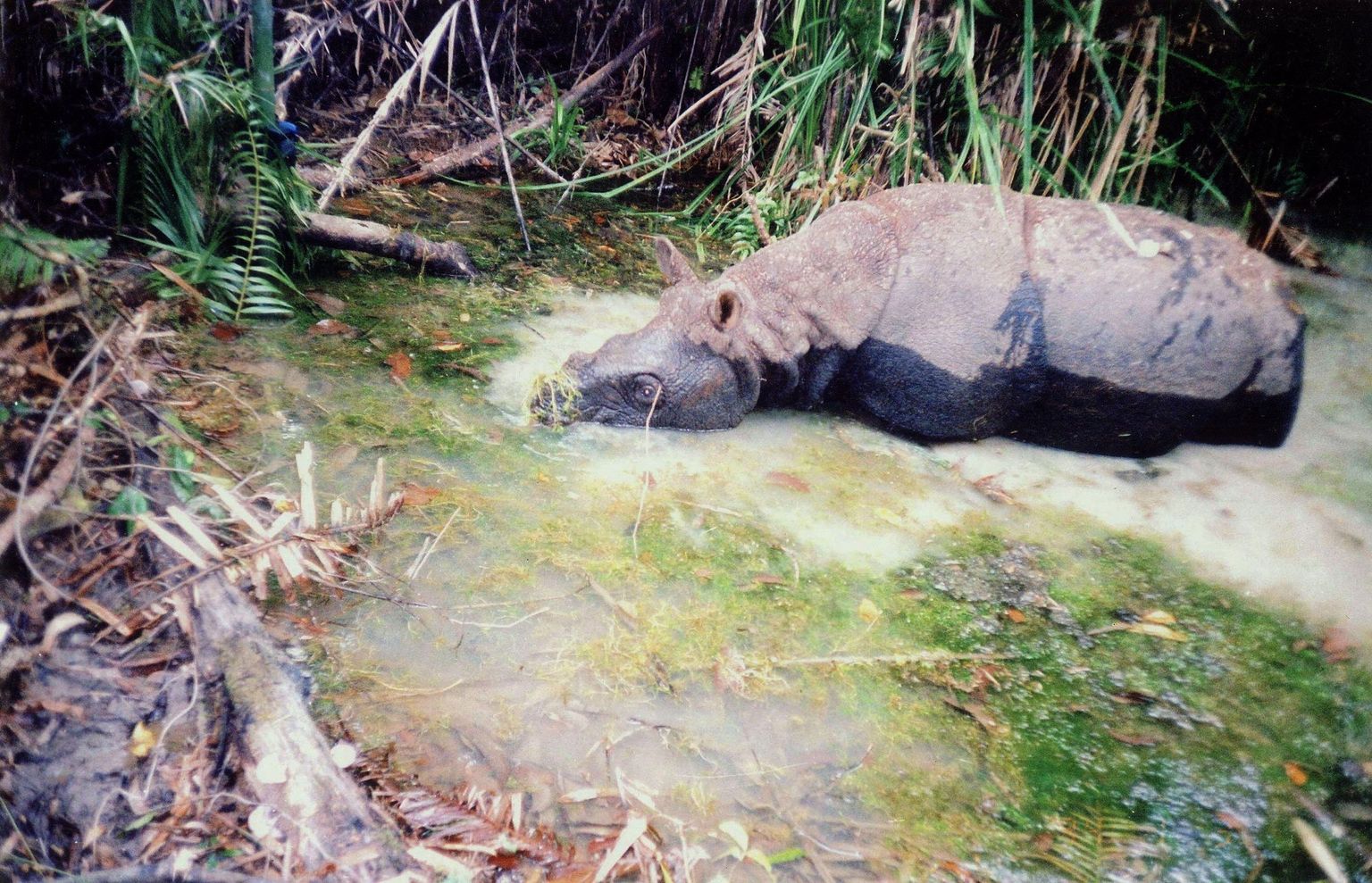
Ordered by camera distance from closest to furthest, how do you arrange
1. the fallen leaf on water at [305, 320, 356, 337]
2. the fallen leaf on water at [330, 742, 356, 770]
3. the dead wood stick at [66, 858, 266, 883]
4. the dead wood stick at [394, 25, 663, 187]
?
1. the dead wood stick at [66, 858, 266, 883]
2. the fallen leaf on water at [330, 742, 356, 770]
3. the fallen leaf on water at [305, 320, 356, 337]
4. the dead wood stick at [394, 25, 663, 187]

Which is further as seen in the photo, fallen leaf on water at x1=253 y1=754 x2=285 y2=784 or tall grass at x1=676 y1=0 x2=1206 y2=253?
tall grass at x1=676 y1=0 x2=1206 y2=253

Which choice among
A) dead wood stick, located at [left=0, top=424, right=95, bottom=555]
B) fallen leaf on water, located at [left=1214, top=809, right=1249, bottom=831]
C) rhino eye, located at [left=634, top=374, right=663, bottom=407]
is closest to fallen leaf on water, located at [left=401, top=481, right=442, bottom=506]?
dead wood stick, located at [left=0, top=424, right=95, bottom=555]

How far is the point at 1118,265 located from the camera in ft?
12.3

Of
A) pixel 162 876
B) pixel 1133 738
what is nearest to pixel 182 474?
pixel 162 876

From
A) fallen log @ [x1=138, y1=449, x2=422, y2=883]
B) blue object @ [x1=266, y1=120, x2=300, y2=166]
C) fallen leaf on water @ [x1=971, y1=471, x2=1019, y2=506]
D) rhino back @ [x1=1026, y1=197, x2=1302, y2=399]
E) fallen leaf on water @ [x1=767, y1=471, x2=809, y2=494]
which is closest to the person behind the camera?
fallen log @ [x1=138, y1=449, x2=422, y2=883]

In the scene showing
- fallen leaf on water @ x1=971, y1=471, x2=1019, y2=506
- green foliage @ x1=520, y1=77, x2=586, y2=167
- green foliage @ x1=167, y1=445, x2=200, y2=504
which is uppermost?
Result: green foliage @ x1=520, y1=77, x2=586, y2=167

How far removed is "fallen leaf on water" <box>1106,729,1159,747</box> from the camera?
2.56 meters

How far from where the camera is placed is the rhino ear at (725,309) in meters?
3.78

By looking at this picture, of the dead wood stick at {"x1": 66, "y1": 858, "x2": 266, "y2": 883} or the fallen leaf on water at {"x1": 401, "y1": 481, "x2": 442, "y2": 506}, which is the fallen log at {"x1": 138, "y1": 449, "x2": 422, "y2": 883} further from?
the fallen leaf on water at {"x1": 401, "y1": 481, "x2": 442, "y2": 506}

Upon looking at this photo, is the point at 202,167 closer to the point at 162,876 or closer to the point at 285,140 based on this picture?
the point at 285,140

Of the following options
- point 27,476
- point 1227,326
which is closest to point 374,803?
point 27,476

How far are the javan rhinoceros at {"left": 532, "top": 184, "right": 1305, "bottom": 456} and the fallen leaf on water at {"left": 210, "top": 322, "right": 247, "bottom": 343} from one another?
1324 millimetres

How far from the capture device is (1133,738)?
8.46 feet

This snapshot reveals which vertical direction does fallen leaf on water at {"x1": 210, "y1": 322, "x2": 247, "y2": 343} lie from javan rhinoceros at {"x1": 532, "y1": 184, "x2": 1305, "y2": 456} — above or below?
below
